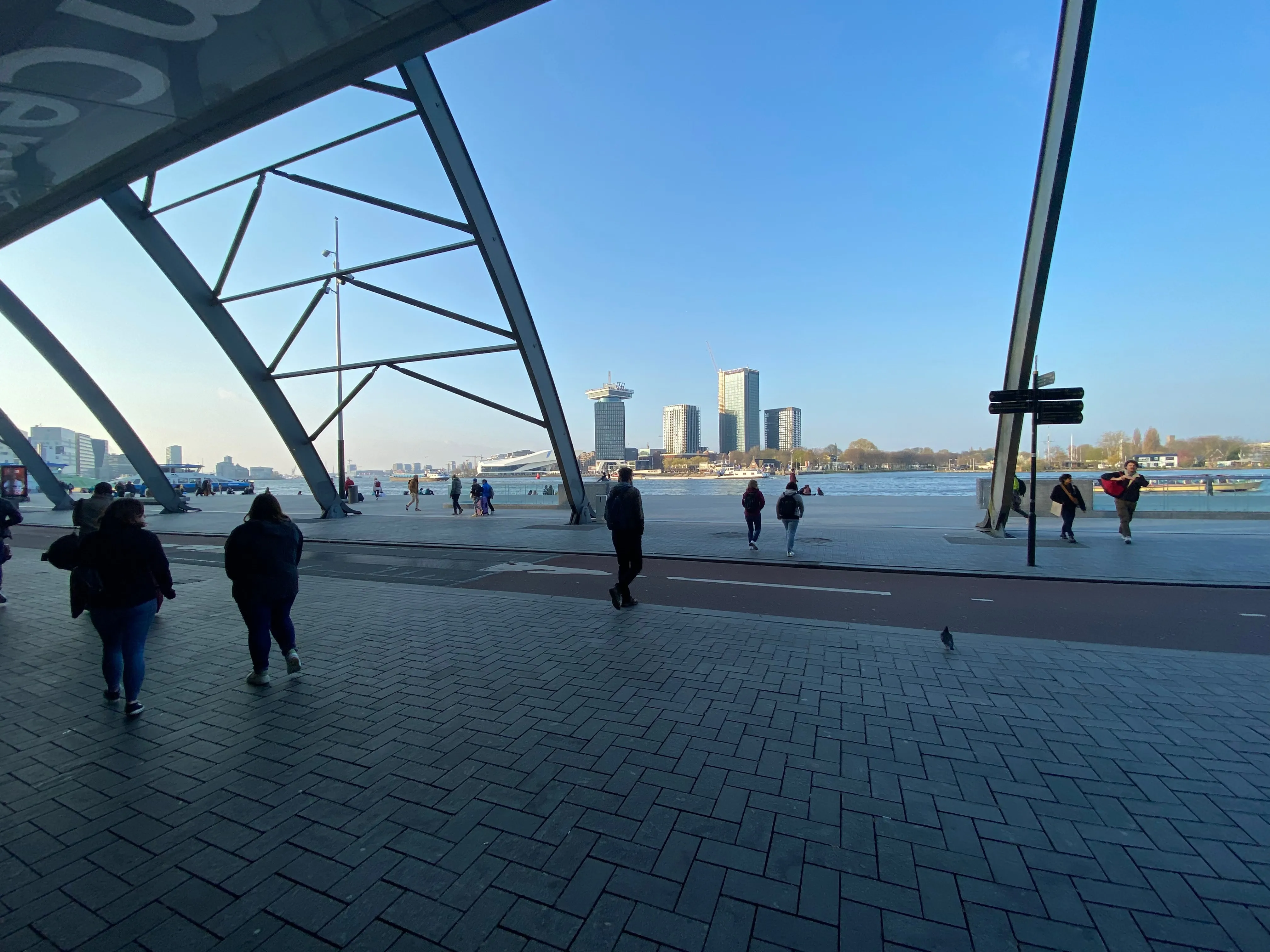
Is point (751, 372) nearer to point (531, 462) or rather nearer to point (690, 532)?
point (531, 462)

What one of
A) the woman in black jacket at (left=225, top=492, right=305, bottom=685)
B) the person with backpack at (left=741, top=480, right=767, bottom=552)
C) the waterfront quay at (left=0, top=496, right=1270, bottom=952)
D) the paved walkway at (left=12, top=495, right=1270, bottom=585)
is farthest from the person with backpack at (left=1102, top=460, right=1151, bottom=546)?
the woman in black jacket at (left=225, top=492, right=305, bottom=685)

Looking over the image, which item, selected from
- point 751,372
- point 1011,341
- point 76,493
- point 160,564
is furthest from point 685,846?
point 751,372

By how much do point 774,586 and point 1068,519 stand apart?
849 cm

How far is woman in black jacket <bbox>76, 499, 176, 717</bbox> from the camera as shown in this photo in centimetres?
405

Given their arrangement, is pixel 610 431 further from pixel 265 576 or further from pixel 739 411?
pixel 265 576

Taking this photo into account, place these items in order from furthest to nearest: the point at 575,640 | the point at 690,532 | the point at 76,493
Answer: the point at 76,493 → the point at 690,532 → the point at 575,640

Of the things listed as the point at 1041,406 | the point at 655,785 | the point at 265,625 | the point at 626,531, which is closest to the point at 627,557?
the point at 626,531

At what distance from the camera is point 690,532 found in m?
15.5

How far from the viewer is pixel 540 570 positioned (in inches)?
414

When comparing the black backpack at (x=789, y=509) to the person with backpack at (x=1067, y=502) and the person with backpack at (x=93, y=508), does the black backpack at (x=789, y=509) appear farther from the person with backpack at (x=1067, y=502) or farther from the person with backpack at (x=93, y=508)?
the person with backpack at (x=93, y=508)

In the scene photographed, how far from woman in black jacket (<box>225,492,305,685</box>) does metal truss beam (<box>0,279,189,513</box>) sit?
24738mm

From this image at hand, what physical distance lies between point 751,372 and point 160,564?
173912 millimetres

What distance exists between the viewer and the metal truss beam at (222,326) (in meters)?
15.2

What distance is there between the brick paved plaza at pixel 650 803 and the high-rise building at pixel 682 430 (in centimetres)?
15409
